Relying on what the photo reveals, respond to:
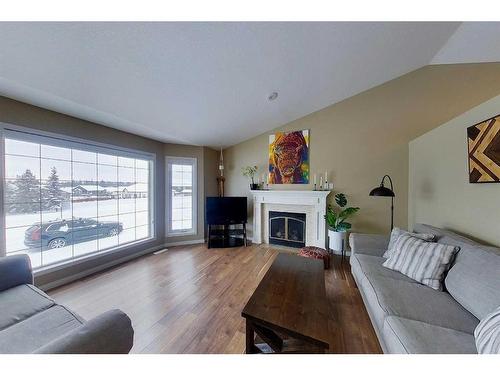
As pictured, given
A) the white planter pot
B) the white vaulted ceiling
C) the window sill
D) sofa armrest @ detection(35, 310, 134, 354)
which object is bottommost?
the window sill

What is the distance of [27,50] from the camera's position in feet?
4.55

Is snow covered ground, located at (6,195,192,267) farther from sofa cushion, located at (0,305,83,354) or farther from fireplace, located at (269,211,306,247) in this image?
fireplace, located at (269,211,306,247)

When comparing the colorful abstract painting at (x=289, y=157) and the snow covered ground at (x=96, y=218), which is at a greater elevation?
the colorful abstract painting at (x=289, y=157)

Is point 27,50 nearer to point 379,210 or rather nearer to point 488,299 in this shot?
point 488,299

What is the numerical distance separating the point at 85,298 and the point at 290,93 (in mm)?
3607

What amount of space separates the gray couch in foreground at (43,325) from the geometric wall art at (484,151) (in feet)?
8.98

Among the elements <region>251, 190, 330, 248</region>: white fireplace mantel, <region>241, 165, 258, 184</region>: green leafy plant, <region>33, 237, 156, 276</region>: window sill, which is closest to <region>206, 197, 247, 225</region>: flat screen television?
<region>251, 190, 330, 248</region>: white fireplace mantel

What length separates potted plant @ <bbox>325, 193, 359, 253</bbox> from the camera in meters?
3.00

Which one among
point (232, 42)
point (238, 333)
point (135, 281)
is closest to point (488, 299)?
point (238, 333)

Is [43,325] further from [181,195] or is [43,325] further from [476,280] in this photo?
[181,195]

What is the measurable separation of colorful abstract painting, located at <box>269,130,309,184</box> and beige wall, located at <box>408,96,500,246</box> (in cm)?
167

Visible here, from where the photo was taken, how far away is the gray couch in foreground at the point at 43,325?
724mm

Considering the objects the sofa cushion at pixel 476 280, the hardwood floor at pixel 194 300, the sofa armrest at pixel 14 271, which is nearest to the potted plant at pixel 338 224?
the hardwood floor at pixel 194 300

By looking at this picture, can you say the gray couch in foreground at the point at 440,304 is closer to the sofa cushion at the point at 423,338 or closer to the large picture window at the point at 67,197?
the sofa cushion at the point at 423,338
